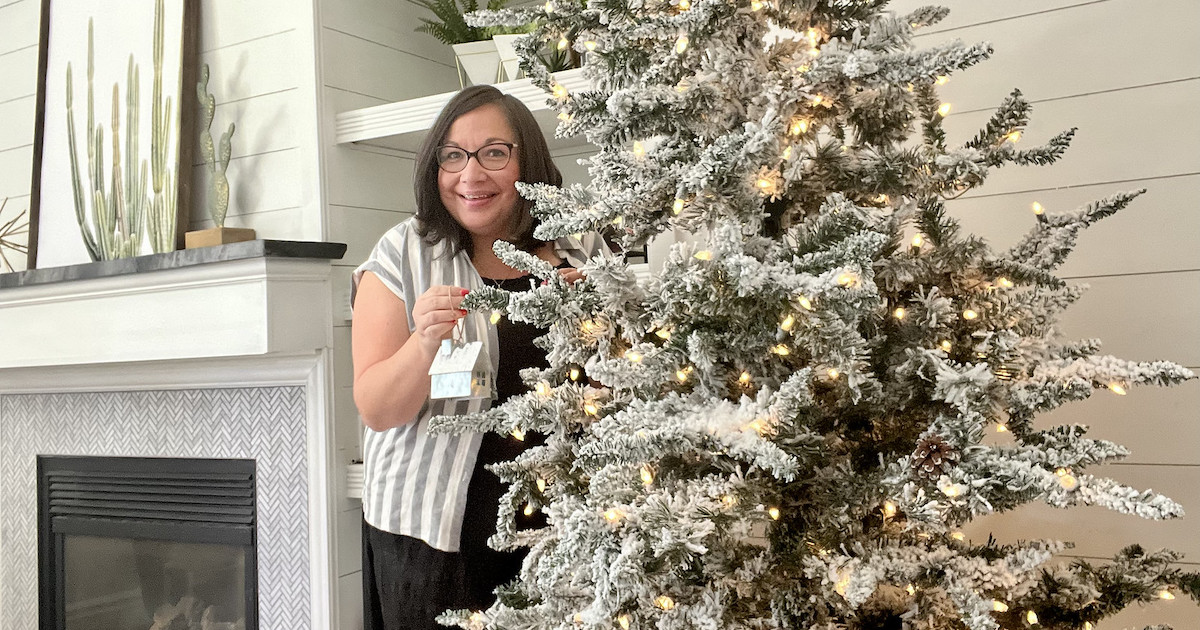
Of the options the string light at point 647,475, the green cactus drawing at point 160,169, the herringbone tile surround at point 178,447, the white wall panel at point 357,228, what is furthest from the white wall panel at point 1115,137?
the green cactus drawing at point 160,169

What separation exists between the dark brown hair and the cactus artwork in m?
0.79

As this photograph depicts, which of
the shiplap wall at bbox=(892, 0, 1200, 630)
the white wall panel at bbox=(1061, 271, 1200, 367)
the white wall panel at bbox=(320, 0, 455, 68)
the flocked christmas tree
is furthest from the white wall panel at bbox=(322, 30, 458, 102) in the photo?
the white wall panel at bbox=(1061, 271, 1200, 367)

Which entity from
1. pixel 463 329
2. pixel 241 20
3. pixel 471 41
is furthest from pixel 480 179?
pixel 241 20

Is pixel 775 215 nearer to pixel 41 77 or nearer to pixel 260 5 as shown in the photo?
pixel 260 5

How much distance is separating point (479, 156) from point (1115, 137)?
3.28 ft

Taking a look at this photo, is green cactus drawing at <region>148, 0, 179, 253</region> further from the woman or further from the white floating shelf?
the woman

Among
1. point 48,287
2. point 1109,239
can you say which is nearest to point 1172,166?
point 1109,239

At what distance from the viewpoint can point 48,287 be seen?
2189 mm

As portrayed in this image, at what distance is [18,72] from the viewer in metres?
2.64

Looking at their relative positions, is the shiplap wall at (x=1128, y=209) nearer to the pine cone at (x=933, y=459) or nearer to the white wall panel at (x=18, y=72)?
the pine cone at (x=933, y=459)

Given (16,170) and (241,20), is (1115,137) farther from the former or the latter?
(16,170)

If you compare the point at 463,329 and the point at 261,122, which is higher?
the point at 261,122

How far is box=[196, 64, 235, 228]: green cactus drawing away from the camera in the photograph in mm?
1998

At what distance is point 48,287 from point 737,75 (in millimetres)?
1916
